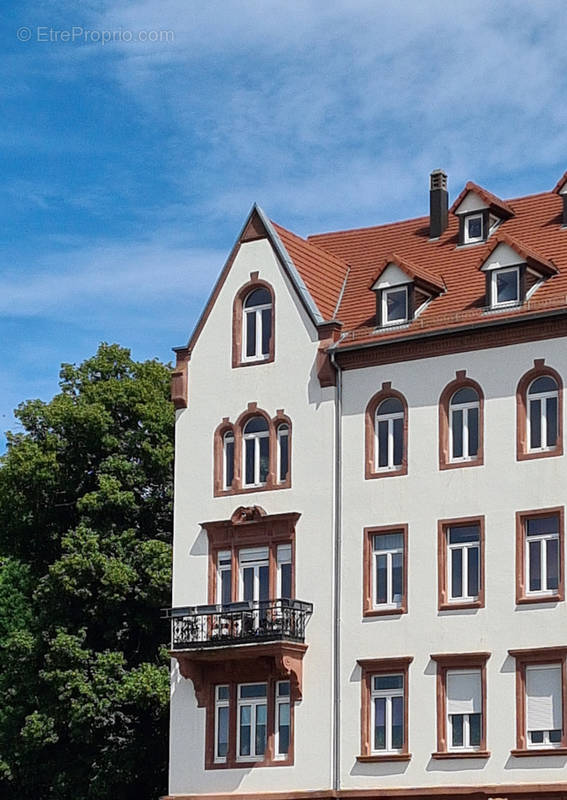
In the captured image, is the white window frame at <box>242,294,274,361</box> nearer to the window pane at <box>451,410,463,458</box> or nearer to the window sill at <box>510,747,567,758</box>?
the window pane at <box>451,410,463,458</box>

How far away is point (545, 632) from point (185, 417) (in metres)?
14.4

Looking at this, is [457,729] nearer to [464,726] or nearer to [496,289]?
[464,726]

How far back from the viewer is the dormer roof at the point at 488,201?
57.4m

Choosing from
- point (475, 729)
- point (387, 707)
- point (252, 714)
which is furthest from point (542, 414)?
point (252, 714)

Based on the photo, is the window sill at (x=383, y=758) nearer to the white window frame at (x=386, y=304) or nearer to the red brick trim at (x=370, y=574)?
the red brick trim at (x=370, y=574)

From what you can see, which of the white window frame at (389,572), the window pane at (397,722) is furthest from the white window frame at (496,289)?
the window pane at (397,722)

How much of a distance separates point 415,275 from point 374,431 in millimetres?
4753

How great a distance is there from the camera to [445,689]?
170 feet

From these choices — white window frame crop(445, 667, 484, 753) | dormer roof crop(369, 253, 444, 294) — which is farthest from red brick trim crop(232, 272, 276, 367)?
white window frame crop(445, 667, 484, 753)

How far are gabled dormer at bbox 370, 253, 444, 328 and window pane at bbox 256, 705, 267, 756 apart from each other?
38.9 ft

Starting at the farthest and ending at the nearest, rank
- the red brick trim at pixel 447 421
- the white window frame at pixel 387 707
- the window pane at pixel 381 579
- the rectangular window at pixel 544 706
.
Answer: the window pane at pixel 381 579, the red brick trim at pixel 447 421, the white window frame at pixel 387 707, the rectangular window at pixel 544 706

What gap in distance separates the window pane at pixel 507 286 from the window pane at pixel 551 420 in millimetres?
3387

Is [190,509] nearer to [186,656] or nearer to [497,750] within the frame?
[186,656]

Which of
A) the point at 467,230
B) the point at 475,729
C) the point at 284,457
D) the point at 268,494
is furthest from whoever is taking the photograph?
the point at 467,230
